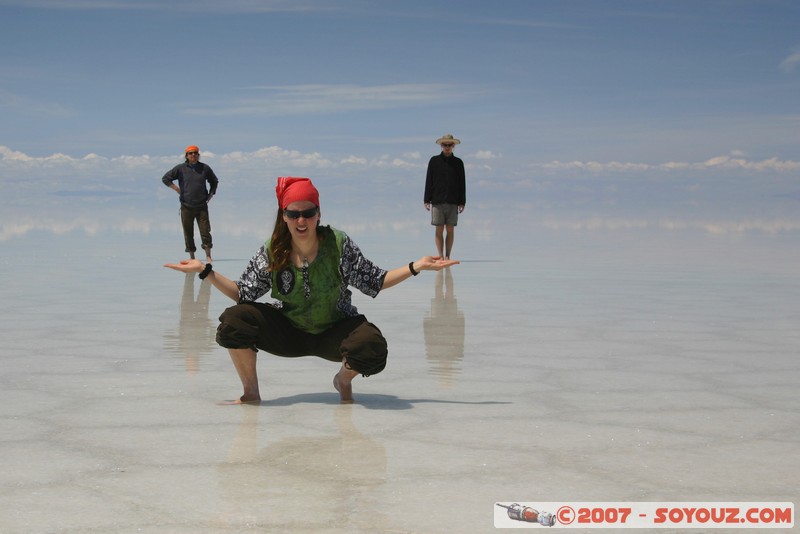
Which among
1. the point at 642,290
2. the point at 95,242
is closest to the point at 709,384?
the point at 642,290

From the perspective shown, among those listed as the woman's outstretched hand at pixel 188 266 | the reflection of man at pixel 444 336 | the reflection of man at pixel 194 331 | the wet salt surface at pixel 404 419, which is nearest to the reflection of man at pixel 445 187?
the reflection of man at pixel 444 336

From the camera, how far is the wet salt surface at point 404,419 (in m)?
2.97

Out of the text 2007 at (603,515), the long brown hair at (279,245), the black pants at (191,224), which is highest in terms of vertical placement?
the black pants at (191,224)

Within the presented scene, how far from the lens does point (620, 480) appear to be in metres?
3.17

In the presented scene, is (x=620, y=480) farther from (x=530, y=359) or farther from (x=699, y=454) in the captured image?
(x=530, y=359)

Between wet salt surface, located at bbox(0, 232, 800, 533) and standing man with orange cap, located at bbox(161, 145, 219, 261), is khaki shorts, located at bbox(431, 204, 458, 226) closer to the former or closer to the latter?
standing man with orange cap, located at bbox(161, 145, 219, 261)

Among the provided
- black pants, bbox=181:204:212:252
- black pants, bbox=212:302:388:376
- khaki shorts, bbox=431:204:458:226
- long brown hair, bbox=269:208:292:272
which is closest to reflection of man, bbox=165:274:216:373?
black pants, bbox=212:302:388:376

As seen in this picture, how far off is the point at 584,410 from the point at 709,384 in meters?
0.89

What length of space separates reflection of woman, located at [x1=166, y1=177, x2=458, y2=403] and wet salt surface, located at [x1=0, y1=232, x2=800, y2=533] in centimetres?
21

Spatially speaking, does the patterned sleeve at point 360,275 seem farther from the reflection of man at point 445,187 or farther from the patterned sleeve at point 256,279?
the reflection of man at point 445,187

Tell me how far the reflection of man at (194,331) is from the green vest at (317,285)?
1.02 meters

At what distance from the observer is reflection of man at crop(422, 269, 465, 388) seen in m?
5.31

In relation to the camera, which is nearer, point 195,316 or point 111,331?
point 111,331

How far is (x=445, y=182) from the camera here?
1266 cm
